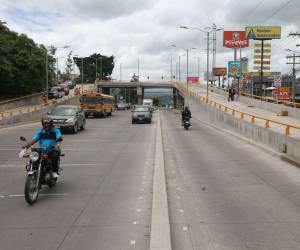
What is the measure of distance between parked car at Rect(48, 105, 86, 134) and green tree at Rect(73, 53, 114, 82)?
124018mm

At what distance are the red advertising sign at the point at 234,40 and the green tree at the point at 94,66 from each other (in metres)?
77.2

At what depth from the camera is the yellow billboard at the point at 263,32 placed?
75181mm

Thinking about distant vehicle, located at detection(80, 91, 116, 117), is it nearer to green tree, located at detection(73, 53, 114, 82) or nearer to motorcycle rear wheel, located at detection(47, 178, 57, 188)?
motorcycle rear wheel, located at detection(47, 178, 57, 188)

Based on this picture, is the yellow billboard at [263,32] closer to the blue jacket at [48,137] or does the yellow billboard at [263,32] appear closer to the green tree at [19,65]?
the green tree at [19,65]

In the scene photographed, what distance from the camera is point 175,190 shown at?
10.5 m

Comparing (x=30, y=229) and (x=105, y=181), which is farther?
(x=105, y=181)

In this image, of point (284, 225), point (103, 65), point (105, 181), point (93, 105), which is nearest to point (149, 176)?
point (105, 181)

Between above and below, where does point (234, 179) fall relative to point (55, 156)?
below

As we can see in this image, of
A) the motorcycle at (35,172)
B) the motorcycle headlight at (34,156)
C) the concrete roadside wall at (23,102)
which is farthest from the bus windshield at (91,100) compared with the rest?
the motorcycle headlight at (34,156)

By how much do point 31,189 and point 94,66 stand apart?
492 ft

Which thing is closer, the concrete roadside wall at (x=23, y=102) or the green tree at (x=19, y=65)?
the concrete roadside wall at (x=23, y=102)

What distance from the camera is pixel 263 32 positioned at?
255ft

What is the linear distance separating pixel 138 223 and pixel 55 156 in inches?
140

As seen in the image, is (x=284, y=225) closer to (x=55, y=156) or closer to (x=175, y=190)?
(x=175, y=190)
